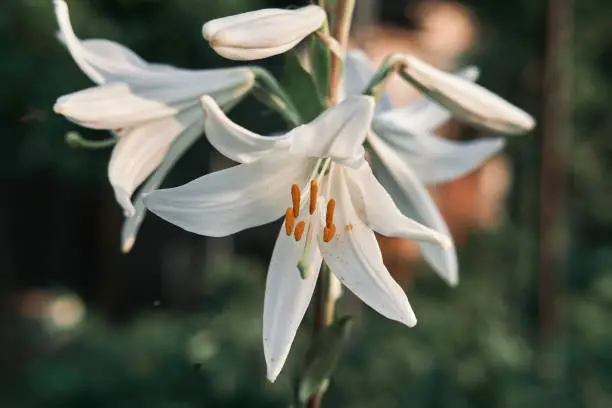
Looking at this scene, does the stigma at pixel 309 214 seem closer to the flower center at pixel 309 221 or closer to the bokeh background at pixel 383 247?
the flower center at pixel 309 221

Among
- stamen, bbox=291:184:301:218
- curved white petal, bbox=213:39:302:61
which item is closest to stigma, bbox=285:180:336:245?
stamen, bbox=291:184:301:218

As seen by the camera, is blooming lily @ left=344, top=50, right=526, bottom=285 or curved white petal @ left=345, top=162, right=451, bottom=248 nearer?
curved white petal @ left=345, top=162, right=451, bottom=248

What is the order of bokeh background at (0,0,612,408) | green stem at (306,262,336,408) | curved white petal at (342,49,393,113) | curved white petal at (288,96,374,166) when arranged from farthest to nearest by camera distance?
1. bokeh background at (0,0,612,408)
2. curved white petal at (342,49,393,113)
3. green stem at (306,262,336,408)
4. curved white petal at (288,96,374,166)

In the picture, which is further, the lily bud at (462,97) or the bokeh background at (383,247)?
the bokeh background at (383,247)

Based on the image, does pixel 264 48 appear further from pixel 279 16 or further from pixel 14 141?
pixel 14 141

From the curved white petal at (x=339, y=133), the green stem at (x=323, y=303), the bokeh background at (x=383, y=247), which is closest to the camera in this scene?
the curved white petal at (x=339, y=133)

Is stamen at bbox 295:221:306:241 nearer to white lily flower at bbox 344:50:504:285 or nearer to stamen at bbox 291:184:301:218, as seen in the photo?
stamen at bbox 291:184:301:218

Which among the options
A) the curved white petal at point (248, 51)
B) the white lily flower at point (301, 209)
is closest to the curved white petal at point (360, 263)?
the white lily flower at point (301, 209)
